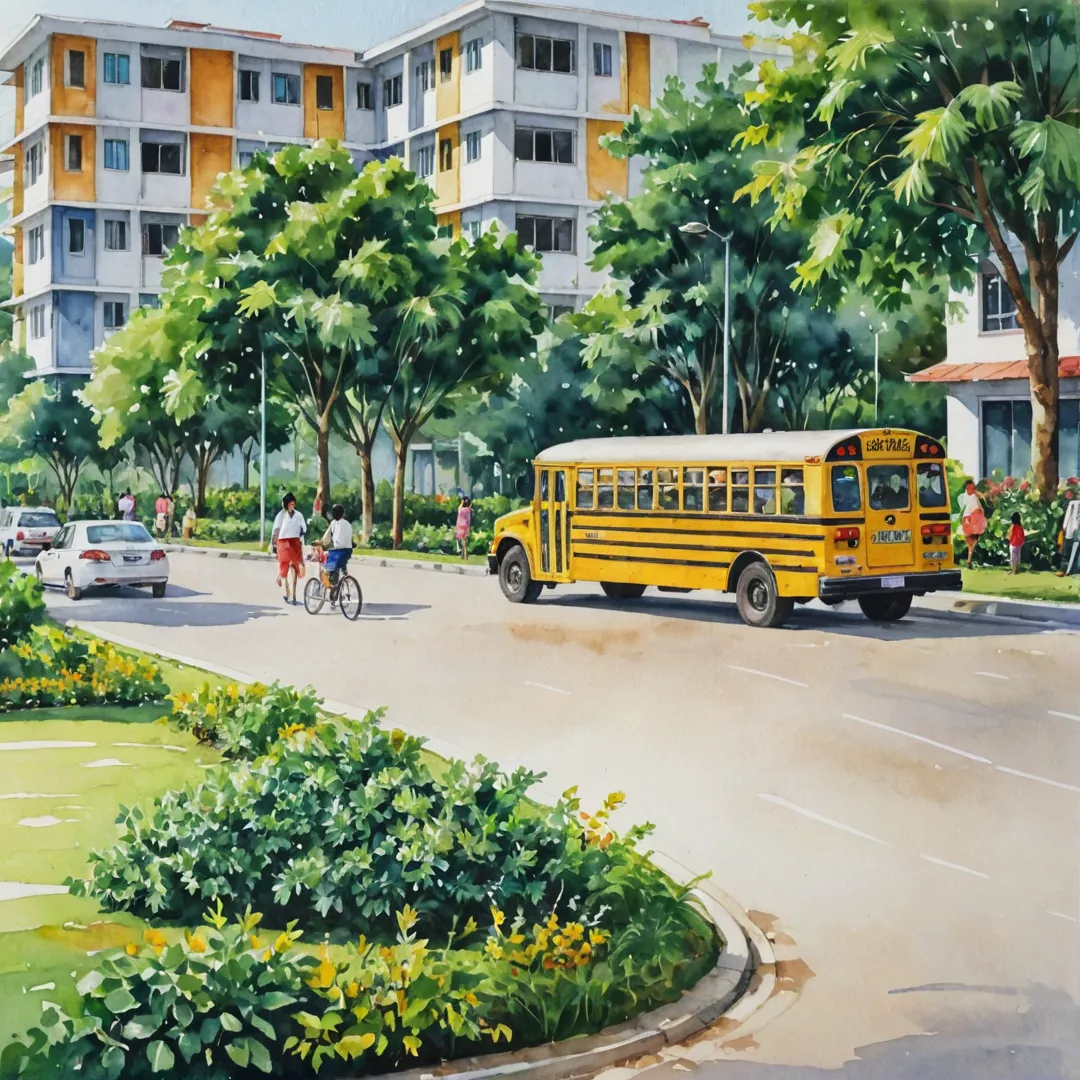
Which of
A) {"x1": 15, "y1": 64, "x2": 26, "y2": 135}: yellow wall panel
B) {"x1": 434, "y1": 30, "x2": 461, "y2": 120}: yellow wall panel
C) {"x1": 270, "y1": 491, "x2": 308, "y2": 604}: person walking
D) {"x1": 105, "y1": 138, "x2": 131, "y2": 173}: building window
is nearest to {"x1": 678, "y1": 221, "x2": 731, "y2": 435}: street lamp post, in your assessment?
{"x1": 270, "y1": 491, "x2": 308, "y2": 604}: person walking

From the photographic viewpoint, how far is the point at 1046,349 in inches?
1049

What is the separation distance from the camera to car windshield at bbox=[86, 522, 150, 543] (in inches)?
1137

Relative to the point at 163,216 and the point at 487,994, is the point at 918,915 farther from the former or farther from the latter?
the point at 163,216

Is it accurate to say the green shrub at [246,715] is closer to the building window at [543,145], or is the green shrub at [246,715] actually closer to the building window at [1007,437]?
the building window at [543,145]

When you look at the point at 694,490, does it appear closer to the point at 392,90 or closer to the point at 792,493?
the point at 792,493

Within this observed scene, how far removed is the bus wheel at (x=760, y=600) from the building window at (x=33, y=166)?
11481mm

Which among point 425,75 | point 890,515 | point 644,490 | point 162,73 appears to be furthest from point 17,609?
point 890,515

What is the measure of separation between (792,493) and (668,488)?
2049 millimetres

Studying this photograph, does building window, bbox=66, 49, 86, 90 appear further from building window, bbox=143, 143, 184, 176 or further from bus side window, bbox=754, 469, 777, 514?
bus side window, bbox=754, 469, 777, 514

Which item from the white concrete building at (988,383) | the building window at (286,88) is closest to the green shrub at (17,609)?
the building window at (286,88)

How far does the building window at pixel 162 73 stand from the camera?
41.0ft

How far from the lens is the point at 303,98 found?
11758 mm

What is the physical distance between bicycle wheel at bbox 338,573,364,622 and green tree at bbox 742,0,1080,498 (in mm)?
9000

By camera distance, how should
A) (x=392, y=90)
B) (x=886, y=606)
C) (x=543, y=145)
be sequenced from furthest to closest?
(x=886, y=606) < (x=543, y=145) < (x=392, y=90)
